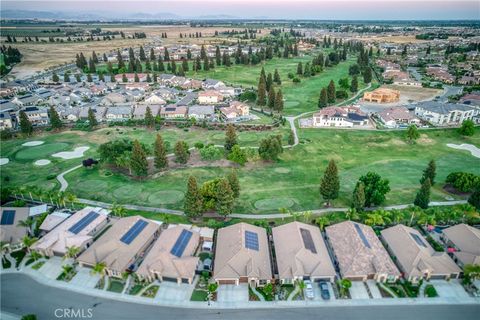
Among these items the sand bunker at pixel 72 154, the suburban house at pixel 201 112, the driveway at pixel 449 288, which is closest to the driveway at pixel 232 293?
the driveway at pixel 449 288

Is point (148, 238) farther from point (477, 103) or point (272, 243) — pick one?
point (477, 103)

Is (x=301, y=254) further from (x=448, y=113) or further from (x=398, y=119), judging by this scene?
Answer: (x=448, y=113)

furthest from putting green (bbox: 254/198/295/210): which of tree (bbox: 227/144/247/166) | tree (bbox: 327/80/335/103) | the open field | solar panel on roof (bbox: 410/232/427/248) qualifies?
tree (bbox: 327/80/335/103)

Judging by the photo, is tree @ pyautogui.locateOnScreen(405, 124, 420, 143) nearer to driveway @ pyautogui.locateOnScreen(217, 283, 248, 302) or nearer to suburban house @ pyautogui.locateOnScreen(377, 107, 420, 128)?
suburban house @ pyautogui.locateOnScreen(377, 107, 420, 128)

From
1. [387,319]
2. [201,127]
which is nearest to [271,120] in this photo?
[201,127]

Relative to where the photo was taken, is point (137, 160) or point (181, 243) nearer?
point (181, 243)

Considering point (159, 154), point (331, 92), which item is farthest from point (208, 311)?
point (331, 92)
